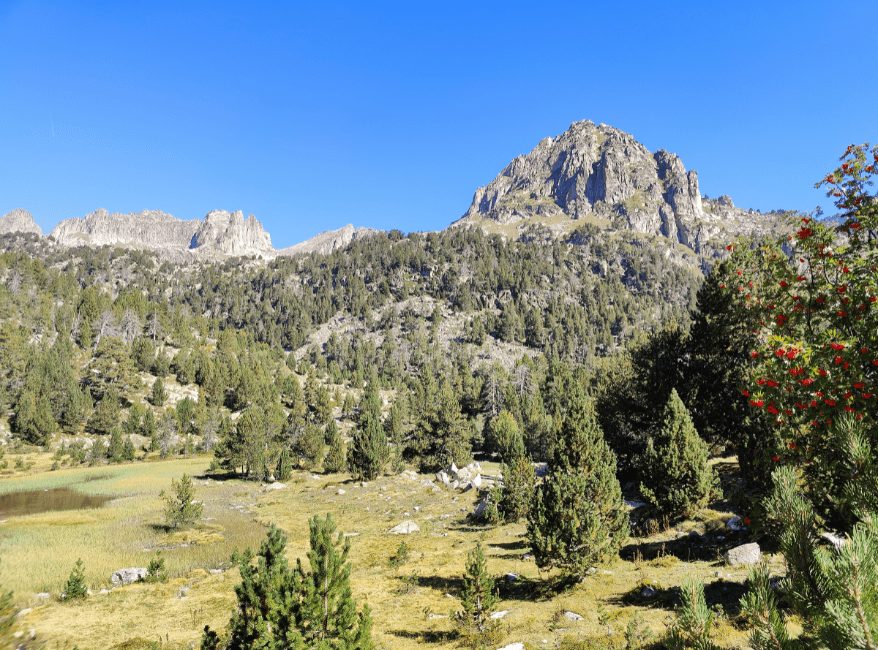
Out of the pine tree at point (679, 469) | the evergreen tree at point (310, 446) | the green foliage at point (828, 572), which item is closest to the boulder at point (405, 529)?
the pine tree at point (679, 469)

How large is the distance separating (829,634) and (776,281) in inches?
279

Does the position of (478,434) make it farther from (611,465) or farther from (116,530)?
(611,465)

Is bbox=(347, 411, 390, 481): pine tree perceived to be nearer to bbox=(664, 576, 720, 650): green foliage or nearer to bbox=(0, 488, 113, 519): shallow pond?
bbox=(0, 488, 113, 519): shallow pond

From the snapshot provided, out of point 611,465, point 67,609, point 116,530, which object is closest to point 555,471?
point 611,465

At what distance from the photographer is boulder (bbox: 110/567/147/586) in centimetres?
1767

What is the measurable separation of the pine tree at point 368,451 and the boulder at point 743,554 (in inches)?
Result: 1353

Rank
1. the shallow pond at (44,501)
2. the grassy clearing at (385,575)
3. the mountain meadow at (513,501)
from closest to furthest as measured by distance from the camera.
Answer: the mountain meadow at (513,501), the grassy clearing at (385,575), the shallow pond at (44,501)

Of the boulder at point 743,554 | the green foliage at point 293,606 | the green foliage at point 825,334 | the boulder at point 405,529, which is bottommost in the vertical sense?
the boulder at point 405,529

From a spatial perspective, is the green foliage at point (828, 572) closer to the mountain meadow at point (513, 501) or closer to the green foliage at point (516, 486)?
the mountain meadow at point (513, 501)

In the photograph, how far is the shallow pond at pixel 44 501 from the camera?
33.6 m

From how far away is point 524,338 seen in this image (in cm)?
15412

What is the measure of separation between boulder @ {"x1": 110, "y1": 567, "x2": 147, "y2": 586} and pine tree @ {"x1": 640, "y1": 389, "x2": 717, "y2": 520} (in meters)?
22.5

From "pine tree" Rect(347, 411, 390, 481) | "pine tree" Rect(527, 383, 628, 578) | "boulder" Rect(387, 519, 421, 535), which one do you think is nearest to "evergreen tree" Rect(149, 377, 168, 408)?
"pine tree" Rect(347, 411, 390, 481)

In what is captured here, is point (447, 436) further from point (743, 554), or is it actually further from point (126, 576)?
point (743, 554)
